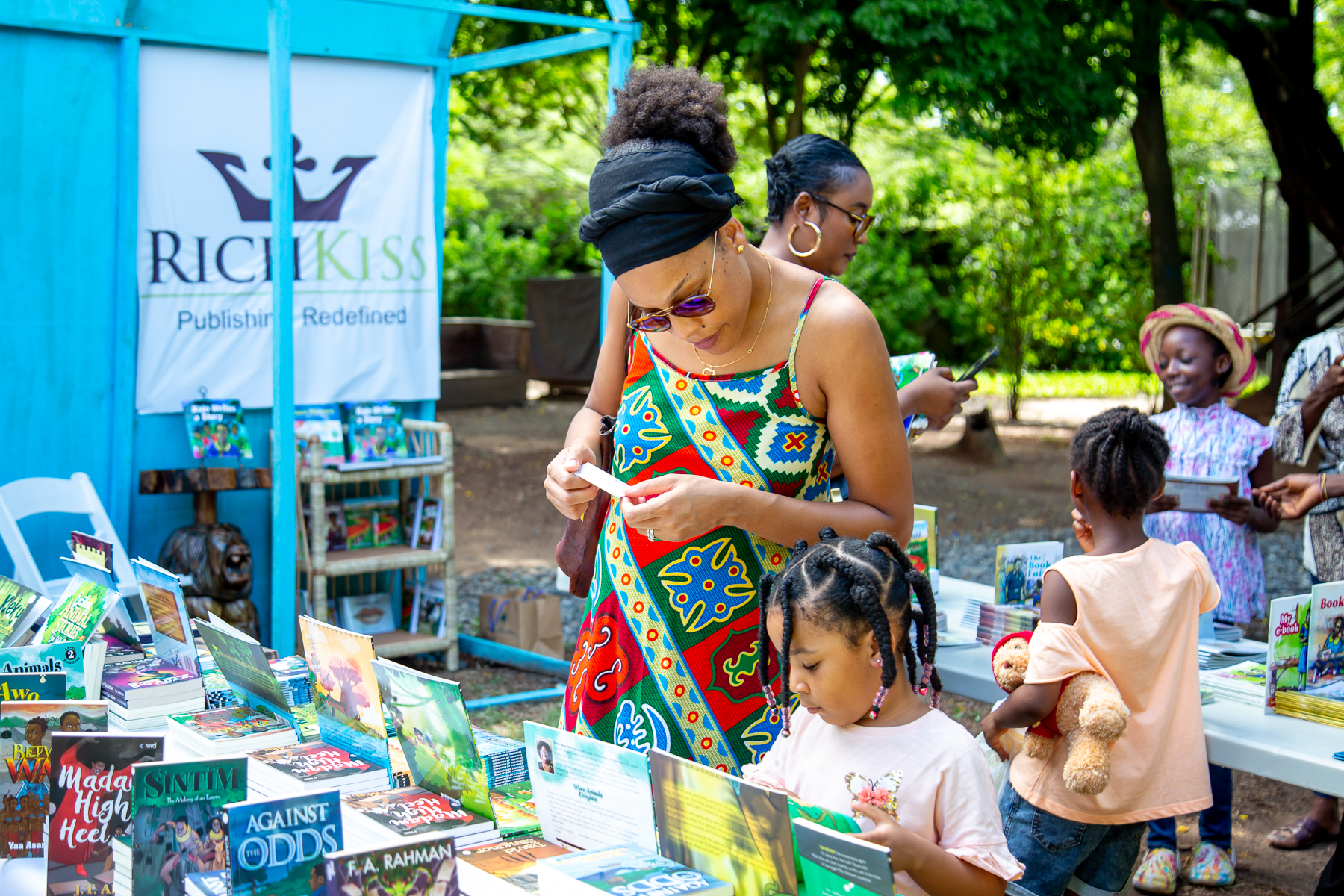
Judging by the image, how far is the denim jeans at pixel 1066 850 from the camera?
245 centimetres

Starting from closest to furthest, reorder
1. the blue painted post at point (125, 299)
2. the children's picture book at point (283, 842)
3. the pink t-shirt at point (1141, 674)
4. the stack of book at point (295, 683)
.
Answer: the children's picture book at point (283, 842), the stack of book at point (295, 683), the pink t-shirt at point (1141, 674), the blue painted post at point (125, 299)

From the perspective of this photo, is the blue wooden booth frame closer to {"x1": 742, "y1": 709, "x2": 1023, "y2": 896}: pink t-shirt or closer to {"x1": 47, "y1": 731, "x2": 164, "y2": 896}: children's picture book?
{"x1": 47, "y1": 731, "x2": 164, "y2": 896}: children's picture book

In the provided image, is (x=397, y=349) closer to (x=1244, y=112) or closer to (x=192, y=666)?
(x=192, y=666)

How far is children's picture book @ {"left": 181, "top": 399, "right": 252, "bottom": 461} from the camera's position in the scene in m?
4.88

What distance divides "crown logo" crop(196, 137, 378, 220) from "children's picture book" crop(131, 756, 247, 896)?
383 cm

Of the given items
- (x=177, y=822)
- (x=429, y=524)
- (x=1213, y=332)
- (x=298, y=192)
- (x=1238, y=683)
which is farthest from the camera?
(x=429, y=524)

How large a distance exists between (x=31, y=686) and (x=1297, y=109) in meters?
10.4

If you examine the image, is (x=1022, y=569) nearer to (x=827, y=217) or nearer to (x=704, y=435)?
(x=827, y=217)

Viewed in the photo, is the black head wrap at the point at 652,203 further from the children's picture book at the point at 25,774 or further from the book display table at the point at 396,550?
the book display table at the point at 396,550

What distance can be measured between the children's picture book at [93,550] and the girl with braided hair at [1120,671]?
6.09 feet

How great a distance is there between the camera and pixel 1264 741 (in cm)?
246

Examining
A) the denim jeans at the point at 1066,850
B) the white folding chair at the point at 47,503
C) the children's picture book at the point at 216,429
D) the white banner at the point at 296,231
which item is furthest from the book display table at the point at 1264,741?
the white banner at the point at 296,231

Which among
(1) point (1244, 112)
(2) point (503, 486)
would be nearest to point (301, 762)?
(2) point (503, 486)

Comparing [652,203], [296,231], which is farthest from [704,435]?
[296,231]
